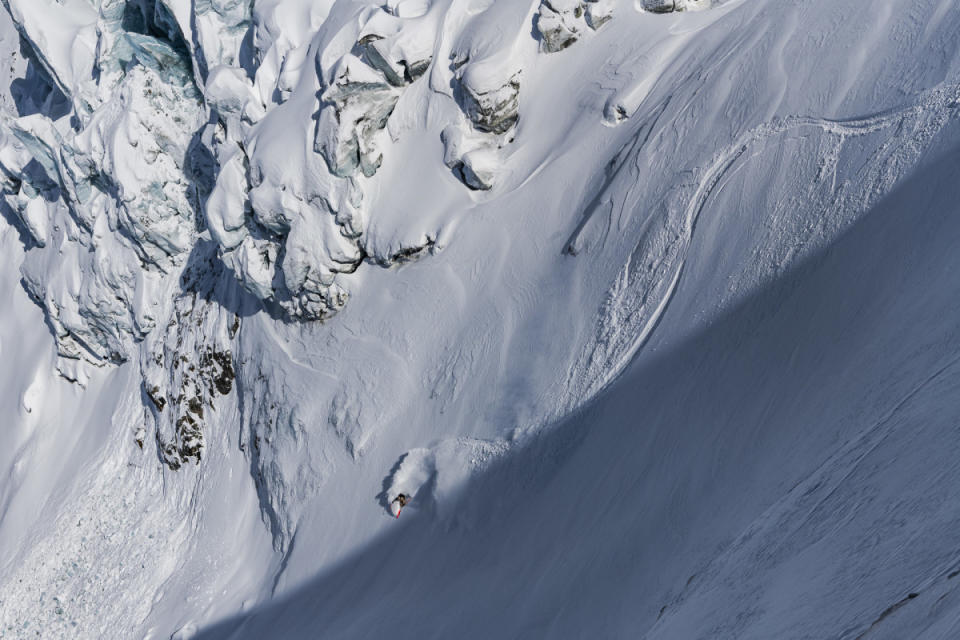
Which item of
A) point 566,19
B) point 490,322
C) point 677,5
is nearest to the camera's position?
point 490,322

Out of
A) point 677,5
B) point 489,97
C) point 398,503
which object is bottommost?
point 398,503

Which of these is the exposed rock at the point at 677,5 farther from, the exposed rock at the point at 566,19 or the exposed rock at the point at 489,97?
the exposed rock at the point at 489,97

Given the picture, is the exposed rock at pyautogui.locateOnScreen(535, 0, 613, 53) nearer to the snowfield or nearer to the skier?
the snowfield

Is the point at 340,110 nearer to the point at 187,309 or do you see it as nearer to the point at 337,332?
the point at 337,332

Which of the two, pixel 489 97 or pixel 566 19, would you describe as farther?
pixel 566 19

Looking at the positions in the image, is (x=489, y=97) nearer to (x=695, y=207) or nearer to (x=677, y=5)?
(x=677, y=5)

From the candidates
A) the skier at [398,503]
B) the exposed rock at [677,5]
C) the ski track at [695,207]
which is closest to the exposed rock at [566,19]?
the exposed rock at [677,5]

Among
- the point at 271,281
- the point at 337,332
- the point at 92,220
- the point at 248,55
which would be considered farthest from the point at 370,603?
the point at 92,220

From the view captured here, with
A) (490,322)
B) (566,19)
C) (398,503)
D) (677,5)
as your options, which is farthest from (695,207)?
(398,503)
